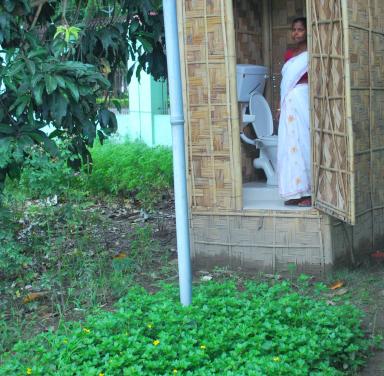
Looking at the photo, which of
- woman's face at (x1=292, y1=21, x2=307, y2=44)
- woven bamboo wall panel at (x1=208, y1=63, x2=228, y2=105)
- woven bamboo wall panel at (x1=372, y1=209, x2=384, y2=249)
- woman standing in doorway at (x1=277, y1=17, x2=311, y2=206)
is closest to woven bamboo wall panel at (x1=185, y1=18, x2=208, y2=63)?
woven bamboo wall panel at (x1=208, y1=63, x2=228, y2=105)

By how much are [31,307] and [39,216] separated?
4.69 ft

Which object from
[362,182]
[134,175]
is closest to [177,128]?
[362,182]

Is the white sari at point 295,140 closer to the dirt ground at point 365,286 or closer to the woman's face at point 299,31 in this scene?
the woman's face at point 299,31

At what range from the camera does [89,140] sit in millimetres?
6418

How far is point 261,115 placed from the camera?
800 centimetres

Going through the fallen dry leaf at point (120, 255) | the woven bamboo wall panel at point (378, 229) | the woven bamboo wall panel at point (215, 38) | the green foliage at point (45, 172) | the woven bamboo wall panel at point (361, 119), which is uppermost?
the woven bamboo wall panel at point (215, 38)

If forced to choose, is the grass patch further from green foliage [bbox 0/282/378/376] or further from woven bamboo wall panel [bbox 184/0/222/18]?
woven bamboo wall panel [bbox 184/0/222/18]

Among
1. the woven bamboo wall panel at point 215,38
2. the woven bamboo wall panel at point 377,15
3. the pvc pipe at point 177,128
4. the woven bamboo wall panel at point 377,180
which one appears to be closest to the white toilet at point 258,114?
the woven bamboo wall panel at point 377,180

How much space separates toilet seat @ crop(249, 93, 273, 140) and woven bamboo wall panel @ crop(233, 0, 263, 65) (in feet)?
1.36

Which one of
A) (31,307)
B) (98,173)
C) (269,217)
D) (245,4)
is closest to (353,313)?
(269,217)

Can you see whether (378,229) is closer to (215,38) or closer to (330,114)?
(330,114)

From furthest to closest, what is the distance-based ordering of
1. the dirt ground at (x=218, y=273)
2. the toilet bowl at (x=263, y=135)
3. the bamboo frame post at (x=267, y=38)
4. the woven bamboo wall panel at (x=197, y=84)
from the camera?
the bamboo frame post at (x=267, y=38), the toilet bowl at (x=263, y=135), the woven bamboo wall panel at (x=197, y=84), the dirt ground at (x=218, y=273)

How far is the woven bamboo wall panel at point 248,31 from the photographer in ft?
26.4

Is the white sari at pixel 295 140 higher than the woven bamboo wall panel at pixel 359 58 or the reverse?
the reverse
